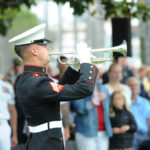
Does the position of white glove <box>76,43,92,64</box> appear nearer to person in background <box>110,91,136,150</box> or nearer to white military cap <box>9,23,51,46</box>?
white military cap <box>9,23,51,46</box>

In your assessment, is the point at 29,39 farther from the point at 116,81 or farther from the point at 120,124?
the point at 116,81

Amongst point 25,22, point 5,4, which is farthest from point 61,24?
point 5,4

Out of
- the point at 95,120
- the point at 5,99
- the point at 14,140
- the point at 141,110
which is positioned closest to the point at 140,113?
the point at 141,110

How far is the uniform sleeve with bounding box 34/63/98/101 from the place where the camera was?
281cm

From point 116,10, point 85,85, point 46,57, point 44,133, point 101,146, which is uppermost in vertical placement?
point 116,10

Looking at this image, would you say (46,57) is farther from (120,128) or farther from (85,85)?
(120,128)

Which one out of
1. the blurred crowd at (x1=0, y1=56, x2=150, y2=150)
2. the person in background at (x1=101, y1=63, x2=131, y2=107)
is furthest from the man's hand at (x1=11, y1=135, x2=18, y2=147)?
the person in background at (x1=101, y1=63, x2=131, y2=107)

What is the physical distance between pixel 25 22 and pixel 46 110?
94.2ft

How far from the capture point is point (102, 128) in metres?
5.75

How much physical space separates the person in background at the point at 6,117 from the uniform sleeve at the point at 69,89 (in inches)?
75.1

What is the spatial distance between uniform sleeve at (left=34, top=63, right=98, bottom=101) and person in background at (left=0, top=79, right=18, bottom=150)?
191 cm

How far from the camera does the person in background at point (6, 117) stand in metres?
4.58

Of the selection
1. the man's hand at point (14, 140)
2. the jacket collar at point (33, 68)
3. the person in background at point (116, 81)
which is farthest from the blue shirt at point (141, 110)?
the jacket collar at point (33, 68)

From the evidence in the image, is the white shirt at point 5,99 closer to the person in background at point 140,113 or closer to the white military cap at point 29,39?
the white military cap at point 29,39
